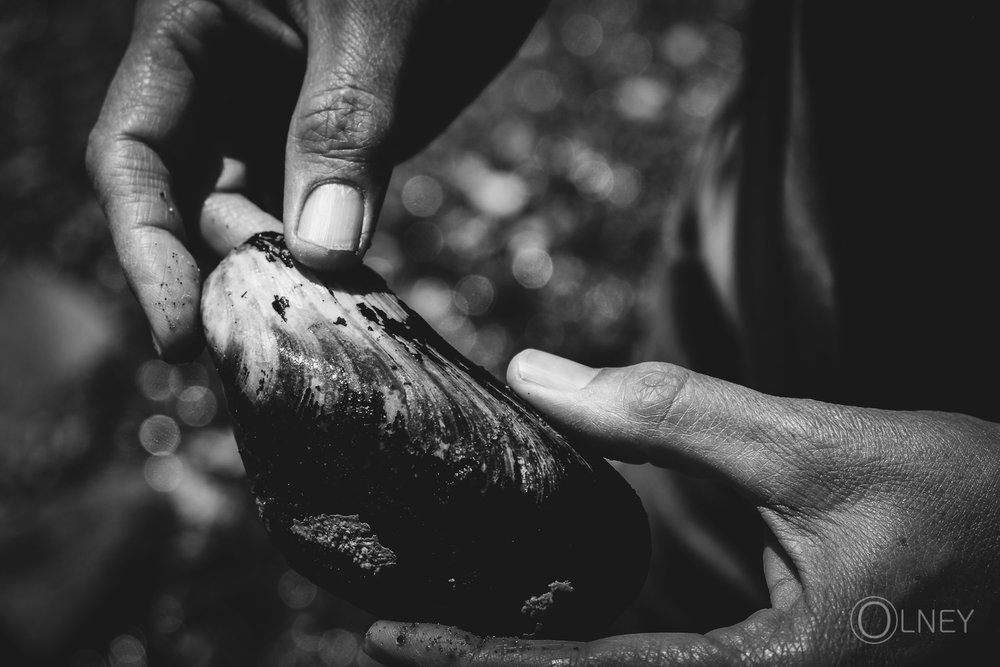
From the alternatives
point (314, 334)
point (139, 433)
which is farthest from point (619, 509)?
point (139, 433)

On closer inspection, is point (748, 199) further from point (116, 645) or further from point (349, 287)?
point (116, 645)

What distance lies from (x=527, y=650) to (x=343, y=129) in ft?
4.25

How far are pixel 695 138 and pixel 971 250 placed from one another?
2.76 m

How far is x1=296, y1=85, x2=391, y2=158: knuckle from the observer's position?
1644 millimetres

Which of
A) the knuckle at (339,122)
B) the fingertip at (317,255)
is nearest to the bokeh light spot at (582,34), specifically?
the knuckle at (339,122)

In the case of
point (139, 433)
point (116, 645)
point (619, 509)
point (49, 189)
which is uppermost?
point (619, 509)

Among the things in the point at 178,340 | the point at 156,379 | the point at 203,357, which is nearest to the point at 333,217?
the point at 178,340

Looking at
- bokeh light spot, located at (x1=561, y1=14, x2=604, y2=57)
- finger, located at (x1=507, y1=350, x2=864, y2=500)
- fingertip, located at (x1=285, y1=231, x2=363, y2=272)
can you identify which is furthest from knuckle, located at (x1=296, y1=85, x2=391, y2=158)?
bokeh light spot, located at (x1=561, y1=14, x2=604, y2=57)

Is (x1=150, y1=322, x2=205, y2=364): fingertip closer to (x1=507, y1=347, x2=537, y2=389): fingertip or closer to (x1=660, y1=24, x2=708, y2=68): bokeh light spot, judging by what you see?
(x1=507, y1=347, x2=537, y2=389): fingertip

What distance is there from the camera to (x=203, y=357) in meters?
3.86

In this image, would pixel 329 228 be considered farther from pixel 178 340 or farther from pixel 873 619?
pixel 873 619

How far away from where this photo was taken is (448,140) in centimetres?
450

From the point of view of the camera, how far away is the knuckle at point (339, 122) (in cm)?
164

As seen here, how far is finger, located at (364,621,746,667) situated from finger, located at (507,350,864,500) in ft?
1.19
